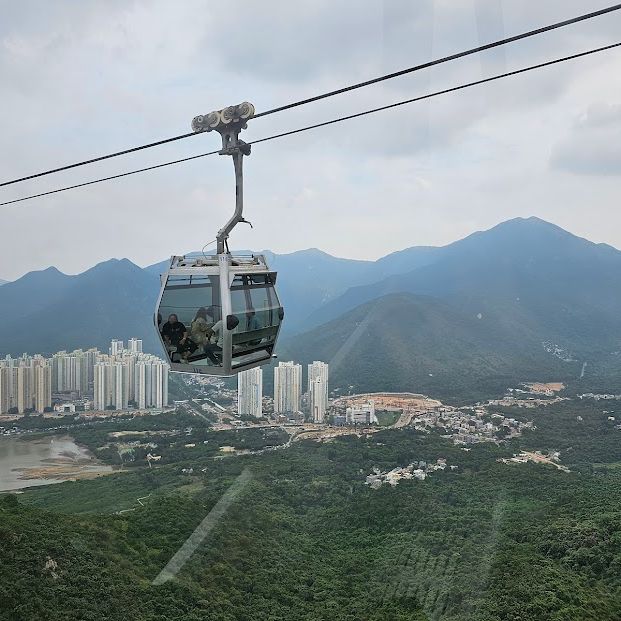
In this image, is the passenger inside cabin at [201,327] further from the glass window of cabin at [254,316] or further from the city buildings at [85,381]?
the city buildings at [85,381]

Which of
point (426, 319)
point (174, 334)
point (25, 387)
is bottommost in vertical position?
point (25, 387)

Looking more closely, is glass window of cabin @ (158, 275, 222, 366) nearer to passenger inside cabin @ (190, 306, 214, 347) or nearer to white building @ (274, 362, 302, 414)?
passenger inside cabin @ (190, 306, 214, 347)

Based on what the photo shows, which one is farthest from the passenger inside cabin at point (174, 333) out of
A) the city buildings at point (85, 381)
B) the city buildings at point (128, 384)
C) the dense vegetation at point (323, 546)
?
the city buildings at point (128, 384)

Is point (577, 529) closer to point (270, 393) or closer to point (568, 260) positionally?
point (270, 393)

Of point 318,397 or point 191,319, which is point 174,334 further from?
point 318,397

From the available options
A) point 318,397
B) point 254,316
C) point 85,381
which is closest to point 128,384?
point 85,381

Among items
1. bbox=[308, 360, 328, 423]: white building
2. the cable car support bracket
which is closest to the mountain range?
bbox=[308, 360, 328, 423]: white building
